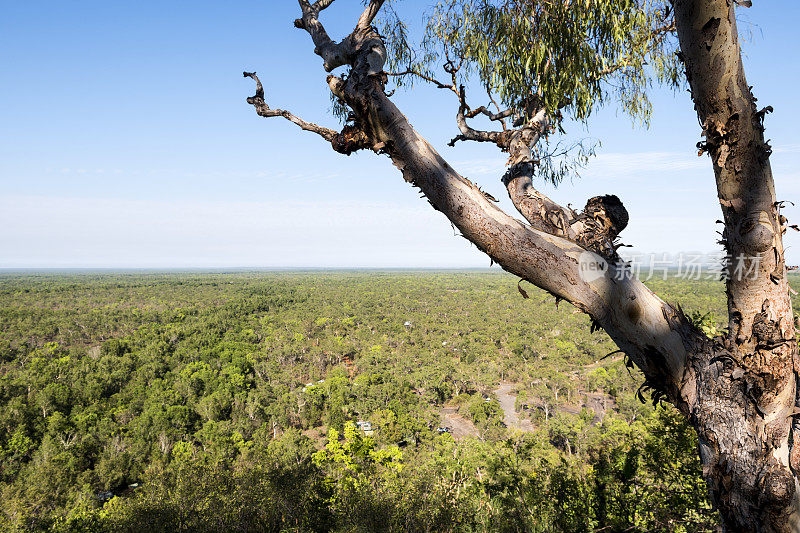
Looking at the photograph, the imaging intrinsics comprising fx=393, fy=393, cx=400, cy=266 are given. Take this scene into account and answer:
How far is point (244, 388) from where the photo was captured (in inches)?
1496

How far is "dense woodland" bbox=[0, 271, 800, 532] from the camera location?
10203mm

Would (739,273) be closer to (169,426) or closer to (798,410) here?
(798,410)

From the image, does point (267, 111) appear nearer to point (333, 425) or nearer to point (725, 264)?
point (725, 264)

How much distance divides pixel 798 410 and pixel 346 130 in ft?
7.10

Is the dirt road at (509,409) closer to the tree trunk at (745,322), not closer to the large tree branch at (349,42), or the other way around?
the tree trunk at (745,322)

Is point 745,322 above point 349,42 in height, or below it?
below

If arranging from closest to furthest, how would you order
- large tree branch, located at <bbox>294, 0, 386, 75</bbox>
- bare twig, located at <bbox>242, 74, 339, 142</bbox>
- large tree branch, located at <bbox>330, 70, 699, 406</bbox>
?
large tree branch, located at <bbox>330, 70, 699, 406</bbox>, large tree branch, located at <bbox>294, 0, 386, 75</bbox>, bare twig, located at <bbox>242, 74, 339, 142</bbox>

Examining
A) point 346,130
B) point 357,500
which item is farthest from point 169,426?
point 346,130

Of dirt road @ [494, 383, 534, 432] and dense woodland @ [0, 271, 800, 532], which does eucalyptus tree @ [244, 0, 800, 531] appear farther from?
dirt road @ [494, 383, 534, 432]

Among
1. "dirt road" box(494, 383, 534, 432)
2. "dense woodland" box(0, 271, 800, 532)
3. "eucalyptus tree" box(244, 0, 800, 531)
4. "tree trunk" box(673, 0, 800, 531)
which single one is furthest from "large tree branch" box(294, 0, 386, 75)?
"dirt road" box(494, 383, 534, 432)

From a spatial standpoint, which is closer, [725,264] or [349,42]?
[725,264]

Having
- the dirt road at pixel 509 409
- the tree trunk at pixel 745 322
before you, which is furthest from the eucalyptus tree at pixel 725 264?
the dirt road at pixel 509 409

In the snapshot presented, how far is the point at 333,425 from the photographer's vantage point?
98.3 feet

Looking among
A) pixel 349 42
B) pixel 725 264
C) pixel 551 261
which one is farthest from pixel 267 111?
pixel 725 264
